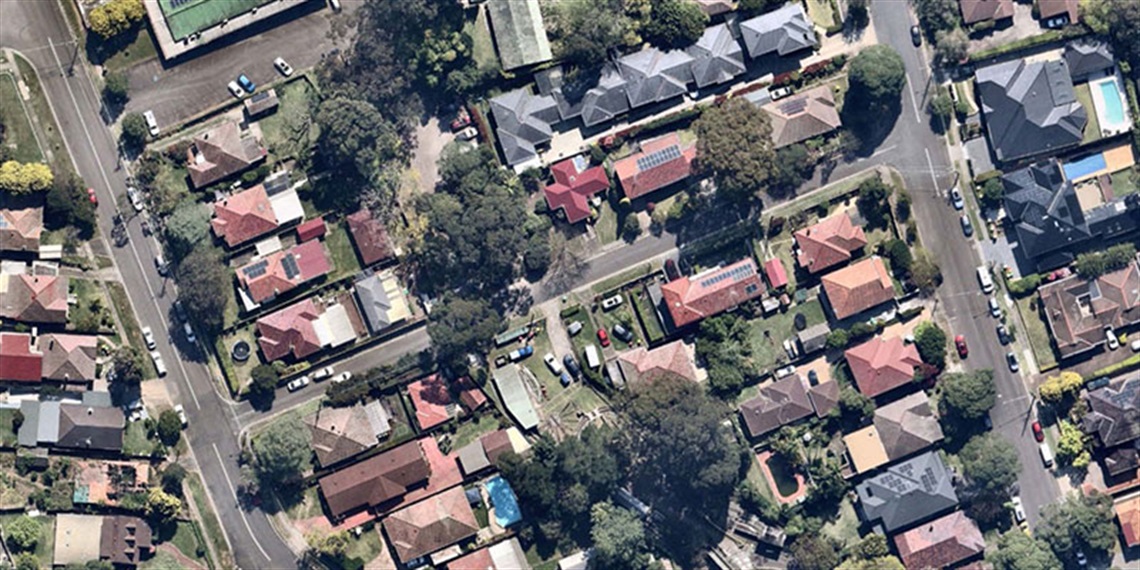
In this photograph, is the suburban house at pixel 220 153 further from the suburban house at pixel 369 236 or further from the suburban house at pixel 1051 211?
the suburban house at pixel 1051 211

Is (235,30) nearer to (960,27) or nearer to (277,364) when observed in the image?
(277,364)

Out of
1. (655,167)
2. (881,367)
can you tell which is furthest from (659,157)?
(881,367)

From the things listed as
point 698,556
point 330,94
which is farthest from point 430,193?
point 698,556

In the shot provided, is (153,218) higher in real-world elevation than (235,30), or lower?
lower

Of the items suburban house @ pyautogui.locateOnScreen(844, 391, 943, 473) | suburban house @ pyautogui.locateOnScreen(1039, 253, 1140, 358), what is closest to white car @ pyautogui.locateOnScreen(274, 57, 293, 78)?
suburban house @ pyautogui.locateOnScreen(844, 391, 943, 473)

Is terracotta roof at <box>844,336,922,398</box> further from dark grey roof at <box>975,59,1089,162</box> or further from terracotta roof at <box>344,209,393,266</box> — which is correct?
terracotta roof at <box>344,209,393,266</box>

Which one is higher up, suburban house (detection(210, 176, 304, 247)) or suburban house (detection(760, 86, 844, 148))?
suburban house (detection(210, 176, 304, 247))
